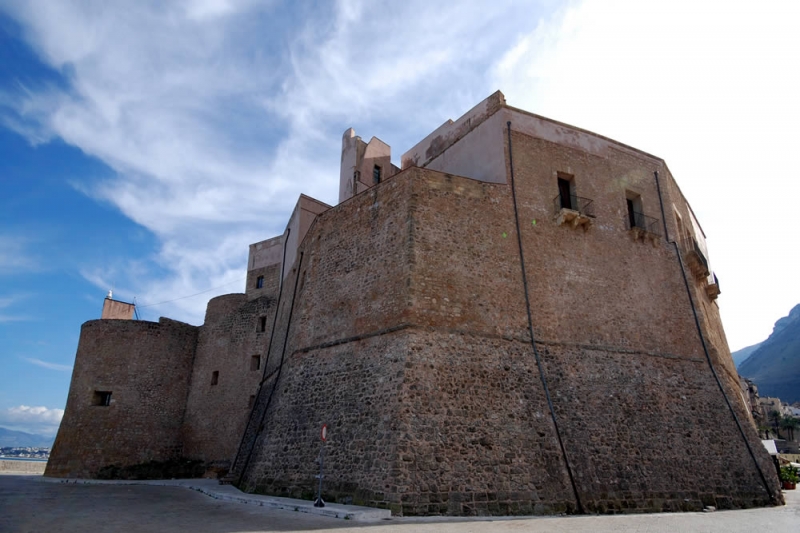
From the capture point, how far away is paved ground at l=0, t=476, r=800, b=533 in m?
7.76

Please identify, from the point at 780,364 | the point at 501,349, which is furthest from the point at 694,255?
the point at 780,364

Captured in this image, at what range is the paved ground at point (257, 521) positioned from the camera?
25.5 feet

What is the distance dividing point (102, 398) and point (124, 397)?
1070 mm

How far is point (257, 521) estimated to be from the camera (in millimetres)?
8453

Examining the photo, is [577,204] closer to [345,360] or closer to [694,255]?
[694,255]

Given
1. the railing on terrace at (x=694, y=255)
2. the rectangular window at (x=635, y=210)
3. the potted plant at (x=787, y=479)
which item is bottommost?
the potted plant at (x=787, y=479)

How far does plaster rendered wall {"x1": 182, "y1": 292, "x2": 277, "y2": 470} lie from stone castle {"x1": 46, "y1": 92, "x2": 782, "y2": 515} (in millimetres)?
407

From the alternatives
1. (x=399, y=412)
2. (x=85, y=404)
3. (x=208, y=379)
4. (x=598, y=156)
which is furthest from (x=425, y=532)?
(x=85, y=404)

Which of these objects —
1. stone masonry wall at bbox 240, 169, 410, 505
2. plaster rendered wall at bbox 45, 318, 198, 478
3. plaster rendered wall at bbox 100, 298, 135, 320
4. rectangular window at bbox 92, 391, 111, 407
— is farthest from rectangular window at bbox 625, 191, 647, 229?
plaster rendered wall at bbox 100, 298, 135, 320

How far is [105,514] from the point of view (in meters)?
9.25

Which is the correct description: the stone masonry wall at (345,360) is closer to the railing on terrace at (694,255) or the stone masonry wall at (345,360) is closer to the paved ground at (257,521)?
the paved ground at (257,521)

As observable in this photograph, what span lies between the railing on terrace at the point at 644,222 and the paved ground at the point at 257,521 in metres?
8.96

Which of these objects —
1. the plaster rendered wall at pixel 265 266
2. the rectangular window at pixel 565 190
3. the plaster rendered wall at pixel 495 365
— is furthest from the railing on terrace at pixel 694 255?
the plaster rendered wall at pixel 265 266

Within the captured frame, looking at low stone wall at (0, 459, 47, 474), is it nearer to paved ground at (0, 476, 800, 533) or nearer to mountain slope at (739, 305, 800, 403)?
paved ground at (0, 476, 800, 533)
